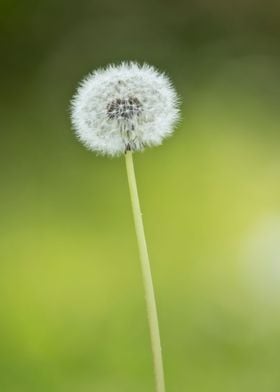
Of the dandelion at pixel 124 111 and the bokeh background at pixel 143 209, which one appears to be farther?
the bokeh background at pixel 143 209

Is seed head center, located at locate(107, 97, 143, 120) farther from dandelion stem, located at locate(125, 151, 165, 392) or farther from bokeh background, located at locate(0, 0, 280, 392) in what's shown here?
bokeh background, located at locate(0, 0, 280, 392)

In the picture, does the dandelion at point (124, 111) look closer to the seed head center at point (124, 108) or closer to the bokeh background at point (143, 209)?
the seed head center at point (124, 108)

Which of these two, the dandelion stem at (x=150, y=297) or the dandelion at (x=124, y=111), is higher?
the dandelion at (x=124, y=111)

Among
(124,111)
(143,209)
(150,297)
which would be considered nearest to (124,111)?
(124,111)

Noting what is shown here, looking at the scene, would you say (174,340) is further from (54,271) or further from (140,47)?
(140,47)

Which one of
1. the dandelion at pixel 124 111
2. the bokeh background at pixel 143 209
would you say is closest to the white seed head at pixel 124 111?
the dandelion at pixel 124 111

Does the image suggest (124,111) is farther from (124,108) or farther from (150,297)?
(150,297)

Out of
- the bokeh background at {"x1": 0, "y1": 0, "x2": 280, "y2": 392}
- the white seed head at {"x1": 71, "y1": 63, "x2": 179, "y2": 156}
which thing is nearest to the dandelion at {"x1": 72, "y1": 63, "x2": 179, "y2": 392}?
the white seed head at {"x1": 71, "y1": 63, "x2": 179, "y2": 156}
